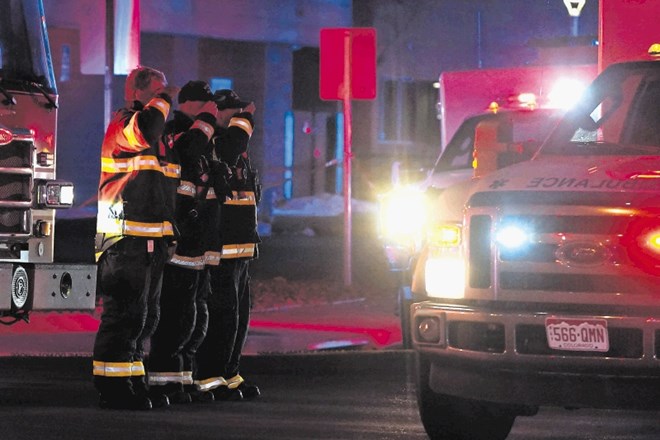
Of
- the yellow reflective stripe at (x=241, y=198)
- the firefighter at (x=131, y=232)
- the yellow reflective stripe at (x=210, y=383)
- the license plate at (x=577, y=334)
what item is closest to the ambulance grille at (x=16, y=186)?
the firefighter at (x=131, y=232)

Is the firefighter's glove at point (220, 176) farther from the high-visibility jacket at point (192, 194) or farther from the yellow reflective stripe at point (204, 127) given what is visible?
the yellow reflective stripe at point (204, 127)

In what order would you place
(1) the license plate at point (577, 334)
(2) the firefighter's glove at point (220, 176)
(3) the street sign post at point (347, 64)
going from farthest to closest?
(3) the street sign post at point (347, 64) < (2) the firefighter's glove at point (220, 176) < (1) the license plate at point (577, 334)

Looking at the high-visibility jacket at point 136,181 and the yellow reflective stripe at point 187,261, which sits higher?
the high-visibility jacket at point 136,181

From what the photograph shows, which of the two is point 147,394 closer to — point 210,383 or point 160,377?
point 160,377

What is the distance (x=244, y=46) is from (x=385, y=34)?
3.29 m

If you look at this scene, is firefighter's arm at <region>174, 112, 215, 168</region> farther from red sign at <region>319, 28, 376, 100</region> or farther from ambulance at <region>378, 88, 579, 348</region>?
red sign at <region>319, 28, 376, 100</region>

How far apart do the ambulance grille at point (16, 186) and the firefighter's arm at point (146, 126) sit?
118 cm

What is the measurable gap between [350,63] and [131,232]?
23.6 feet

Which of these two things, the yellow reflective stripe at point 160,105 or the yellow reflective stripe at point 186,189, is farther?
the yellow reflective stripe at point 186,189

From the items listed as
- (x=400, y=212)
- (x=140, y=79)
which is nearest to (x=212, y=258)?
(x=140, y=79)

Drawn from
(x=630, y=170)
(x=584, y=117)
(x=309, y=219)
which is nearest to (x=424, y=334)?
(x=630, y=170)

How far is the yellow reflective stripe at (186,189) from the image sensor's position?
9.91 meters

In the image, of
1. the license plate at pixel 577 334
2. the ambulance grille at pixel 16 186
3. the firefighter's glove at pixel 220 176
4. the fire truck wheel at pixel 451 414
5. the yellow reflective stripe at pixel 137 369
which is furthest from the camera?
the ambulance grille at pixel 16 186

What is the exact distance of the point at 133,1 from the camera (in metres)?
15.4
